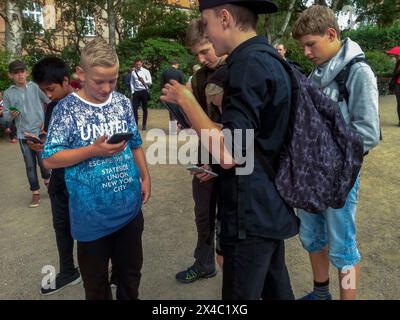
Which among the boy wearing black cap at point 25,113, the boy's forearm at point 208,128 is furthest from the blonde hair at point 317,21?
the boy wearing black cap at point 25,113

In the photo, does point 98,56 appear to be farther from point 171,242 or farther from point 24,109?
point 24,109

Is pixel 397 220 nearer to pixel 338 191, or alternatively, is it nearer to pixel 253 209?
pixel 338 191

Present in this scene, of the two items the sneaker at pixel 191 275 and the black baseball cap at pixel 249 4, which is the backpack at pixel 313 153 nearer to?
the black baseball cap at pixel 249 4

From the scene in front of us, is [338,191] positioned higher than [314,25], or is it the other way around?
[314,25]

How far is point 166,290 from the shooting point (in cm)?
314

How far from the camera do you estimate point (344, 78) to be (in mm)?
2330

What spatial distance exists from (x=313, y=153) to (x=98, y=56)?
1262 millimetres

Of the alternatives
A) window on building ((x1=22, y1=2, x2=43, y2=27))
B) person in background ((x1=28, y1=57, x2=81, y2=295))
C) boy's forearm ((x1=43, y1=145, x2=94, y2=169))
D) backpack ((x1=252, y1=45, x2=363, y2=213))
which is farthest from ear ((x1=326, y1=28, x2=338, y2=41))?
window on building ((x1=22, y1=2, x2=43, y2=27))

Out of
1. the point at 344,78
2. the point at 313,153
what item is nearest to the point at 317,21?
the point at 344,78

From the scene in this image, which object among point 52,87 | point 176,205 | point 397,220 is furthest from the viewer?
point 176,205

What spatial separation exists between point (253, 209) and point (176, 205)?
11.4 feet

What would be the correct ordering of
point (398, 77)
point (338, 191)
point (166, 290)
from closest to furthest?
point (338, 191), point (166, 290), point (398, 77)

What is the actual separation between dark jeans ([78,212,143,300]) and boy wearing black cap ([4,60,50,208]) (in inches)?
122
